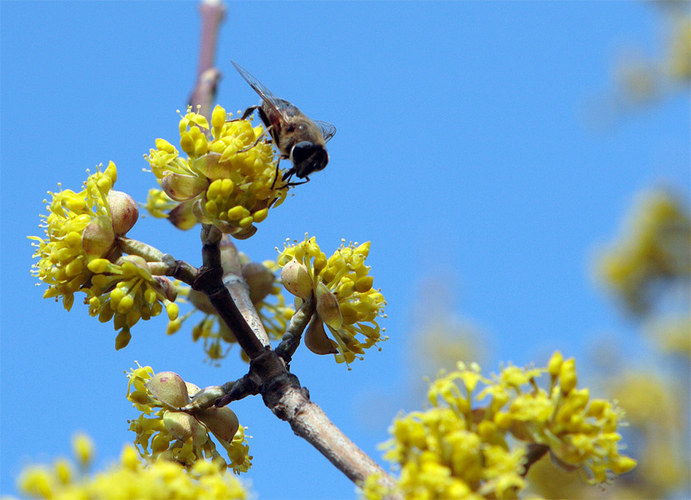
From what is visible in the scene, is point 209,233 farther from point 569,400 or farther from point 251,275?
point 569,400

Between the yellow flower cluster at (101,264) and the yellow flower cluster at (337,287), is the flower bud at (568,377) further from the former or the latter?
the yellow flower cluster at (101,264)

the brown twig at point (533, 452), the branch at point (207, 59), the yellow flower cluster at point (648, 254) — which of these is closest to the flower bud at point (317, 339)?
the brown twig at point (533, 452)

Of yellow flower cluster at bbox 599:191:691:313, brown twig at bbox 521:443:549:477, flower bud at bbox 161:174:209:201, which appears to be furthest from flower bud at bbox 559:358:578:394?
yellow flower cluster at bbox 599:191:691:313

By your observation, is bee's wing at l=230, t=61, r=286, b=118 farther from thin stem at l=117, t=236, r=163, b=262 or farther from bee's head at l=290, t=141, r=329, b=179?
thin stem at l=117, t=236, r=163, b=262

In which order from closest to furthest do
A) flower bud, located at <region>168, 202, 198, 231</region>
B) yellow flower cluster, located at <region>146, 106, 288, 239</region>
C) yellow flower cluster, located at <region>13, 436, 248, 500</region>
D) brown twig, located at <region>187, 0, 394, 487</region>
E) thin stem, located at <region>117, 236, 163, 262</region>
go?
yellow flower cluster, located at <region>13, 436, 248, 500</region> → brown twig, located at <region>187, 0, 394, 487</region> → yellow flower cluster, located at <region>146, 106, 288, 239</region> → thin stem, located at <region>117, 236, 163, 262</region> → flower bud, located at <region>168, 202, 198, 231</region>

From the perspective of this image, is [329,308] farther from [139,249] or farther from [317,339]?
[139,249]
